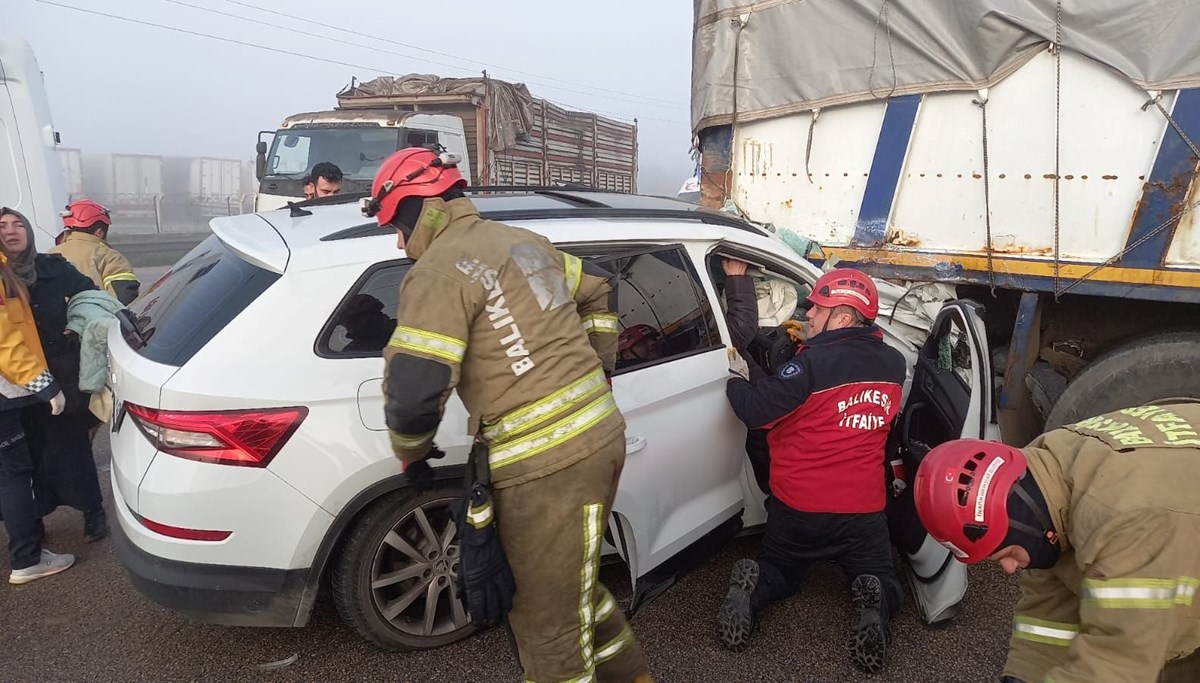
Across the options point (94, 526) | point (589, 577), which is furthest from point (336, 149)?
point (589, 577)

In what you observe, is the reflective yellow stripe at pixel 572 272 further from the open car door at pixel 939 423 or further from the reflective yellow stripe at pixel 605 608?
the open car door at pixel 939 423

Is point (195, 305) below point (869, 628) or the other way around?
the other way around

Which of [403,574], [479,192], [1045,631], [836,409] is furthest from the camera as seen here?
[479,192]

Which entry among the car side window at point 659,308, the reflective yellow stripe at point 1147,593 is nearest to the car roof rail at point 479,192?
the car side window at point 659,308

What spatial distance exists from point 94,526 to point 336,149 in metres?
6.89

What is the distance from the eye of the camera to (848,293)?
2992mm

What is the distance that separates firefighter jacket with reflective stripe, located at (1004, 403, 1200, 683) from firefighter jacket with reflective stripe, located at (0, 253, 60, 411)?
379 cm

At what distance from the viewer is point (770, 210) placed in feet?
16.0

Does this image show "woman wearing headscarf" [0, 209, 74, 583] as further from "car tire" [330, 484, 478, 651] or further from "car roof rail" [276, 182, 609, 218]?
"car tire" [330, 484, 478, 651]

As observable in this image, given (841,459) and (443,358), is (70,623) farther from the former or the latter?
(841,459)

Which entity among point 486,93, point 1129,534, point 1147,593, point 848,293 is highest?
point 486,93

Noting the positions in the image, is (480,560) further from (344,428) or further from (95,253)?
(95,253)

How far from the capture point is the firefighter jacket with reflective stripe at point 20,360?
314cm

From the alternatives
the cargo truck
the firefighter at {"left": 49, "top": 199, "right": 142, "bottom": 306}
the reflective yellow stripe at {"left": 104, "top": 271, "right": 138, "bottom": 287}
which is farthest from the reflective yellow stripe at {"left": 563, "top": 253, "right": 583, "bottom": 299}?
the cargo truck
